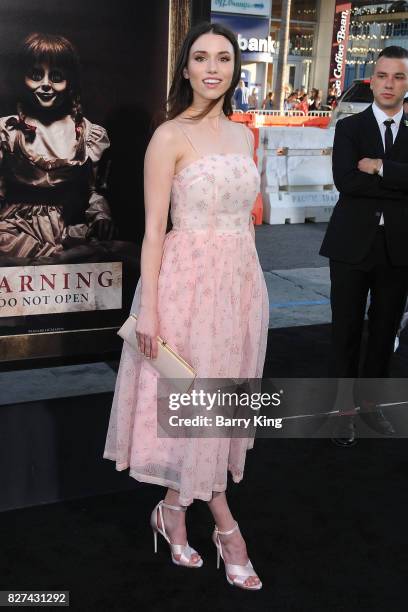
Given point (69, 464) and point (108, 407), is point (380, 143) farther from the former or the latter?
point (69, 464)

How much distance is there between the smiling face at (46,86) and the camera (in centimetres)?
323

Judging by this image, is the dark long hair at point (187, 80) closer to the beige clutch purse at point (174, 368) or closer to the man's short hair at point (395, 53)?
the beige clutch purse at point (174, 368)

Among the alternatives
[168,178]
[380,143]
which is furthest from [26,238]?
[380,143]

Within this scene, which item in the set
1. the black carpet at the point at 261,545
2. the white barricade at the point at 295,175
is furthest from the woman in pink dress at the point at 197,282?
the white barricade at the point at 295,175

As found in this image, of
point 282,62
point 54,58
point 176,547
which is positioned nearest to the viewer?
point 176,547

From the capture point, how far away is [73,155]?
3.42 m

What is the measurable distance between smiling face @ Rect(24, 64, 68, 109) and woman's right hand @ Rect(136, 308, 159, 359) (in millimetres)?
1047

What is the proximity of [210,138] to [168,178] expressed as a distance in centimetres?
24

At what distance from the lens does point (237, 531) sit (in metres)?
3.08

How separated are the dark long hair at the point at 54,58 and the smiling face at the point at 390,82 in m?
1.53

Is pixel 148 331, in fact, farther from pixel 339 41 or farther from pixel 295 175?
pixel 339 41

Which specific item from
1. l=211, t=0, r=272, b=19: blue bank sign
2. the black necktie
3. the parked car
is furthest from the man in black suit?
l=211, t=0, r=272, b=19: blue bank sign

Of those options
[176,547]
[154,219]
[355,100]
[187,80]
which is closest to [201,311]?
[154,219]

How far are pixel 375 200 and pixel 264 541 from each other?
1791mm
